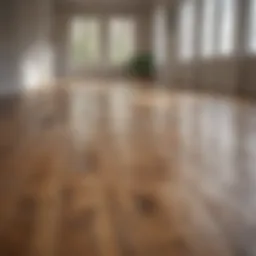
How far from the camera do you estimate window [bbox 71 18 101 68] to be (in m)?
15.7

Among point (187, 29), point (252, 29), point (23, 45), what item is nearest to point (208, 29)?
point (187, 29)

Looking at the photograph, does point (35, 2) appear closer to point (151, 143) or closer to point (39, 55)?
point (39, 55)

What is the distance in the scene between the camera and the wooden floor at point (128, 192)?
1061 millimetres

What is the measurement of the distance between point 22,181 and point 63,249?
67 cm

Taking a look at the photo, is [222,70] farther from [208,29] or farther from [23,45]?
[23,45]

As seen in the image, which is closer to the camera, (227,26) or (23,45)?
(227,26)

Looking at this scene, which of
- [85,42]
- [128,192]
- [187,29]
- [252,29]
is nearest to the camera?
[128,192]

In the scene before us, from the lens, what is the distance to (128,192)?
4.94 ft

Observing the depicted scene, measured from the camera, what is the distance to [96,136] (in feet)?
9.50

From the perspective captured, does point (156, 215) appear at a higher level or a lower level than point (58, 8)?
lower

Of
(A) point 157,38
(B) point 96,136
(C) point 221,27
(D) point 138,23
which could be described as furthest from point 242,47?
(D) point 138,23

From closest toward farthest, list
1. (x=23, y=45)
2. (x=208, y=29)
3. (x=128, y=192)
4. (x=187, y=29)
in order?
(x=128, y=192)
(x=23, y=45)
(x=208, y=29)
(x=187, y=29)

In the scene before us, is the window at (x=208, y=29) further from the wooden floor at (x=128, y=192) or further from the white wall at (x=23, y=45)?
the wooden floor at (x=128, y=192)

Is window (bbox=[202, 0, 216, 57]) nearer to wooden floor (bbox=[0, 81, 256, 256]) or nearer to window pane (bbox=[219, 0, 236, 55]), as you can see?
window pane (bbox=[219, 0, 236, 55])
